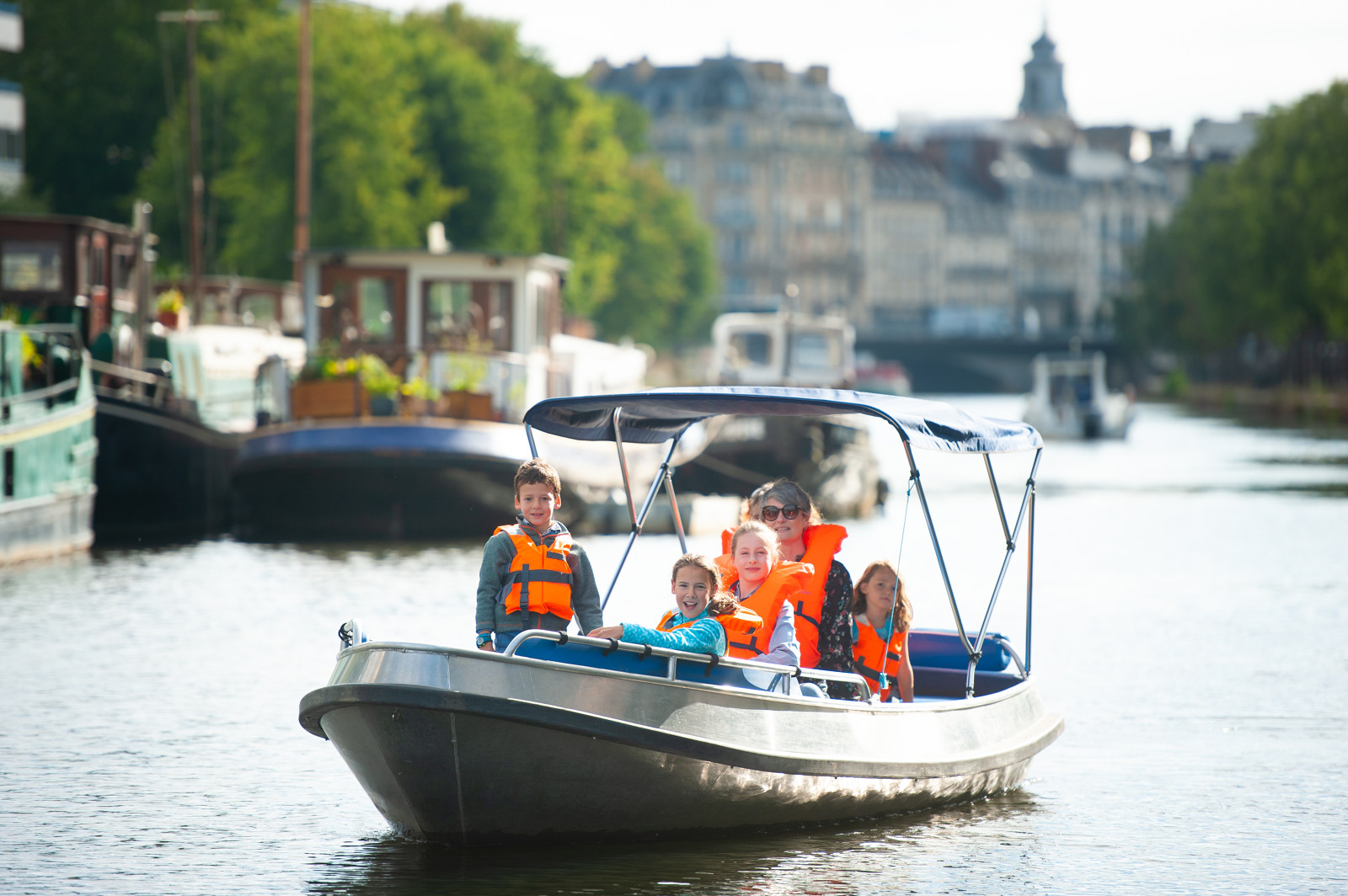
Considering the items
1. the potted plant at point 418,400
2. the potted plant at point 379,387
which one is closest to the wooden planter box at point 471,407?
the potted plant at point 418,400

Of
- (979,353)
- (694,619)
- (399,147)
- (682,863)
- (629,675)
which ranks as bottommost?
(682,863)

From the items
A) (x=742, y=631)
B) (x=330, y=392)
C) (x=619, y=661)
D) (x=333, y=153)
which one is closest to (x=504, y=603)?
(x=619, y=661)

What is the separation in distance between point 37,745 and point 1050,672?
8.25 meters

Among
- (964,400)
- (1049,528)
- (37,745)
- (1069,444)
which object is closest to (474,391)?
(1049,528)

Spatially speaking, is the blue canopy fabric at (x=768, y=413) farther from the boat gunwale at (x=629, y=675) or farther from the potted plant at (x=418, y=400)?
the potted plant at (x=418, y=400)

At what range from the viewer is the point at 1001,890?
1082 centimetres

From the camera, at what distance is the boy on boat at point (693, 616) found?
10.6 meters

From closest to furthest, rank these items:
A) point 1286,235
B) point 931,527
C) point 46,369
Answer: point 931,527 < point 46,369 < point 1286,235

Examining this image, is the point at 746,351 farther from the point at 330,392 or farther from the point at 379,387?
the point at 330,392

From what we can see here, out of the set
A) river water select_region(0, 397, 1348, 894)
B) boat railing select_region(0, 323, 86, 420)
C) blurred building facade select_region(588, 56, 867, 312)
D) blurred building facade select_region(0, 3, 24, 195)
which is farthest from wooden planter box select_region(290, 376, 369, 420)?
blurred building facade select_region(588, 56, 867, 312)

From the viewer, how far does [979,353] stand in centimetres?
13275

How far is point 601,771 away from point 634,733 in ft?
1.14

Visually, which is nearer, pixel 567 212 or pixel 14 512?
pixel 14 512

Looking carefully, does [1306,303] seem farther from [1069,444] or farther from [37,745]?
[37,745]
